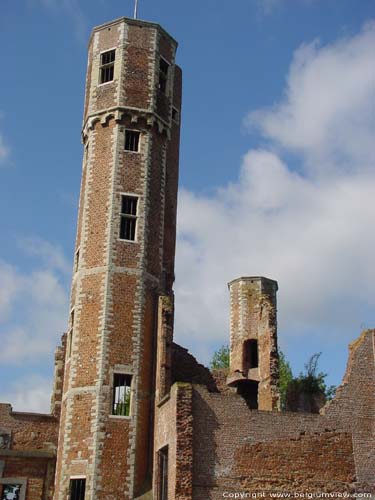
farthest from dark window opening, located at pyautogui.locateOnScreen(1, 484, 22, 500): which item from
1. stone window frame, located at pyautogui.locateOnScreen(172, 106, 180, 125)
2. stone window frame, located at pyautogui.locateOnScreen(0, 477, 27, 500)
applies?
stone window frame, located at pyautogui.locateOnScreen(172, 106, 180, 125)

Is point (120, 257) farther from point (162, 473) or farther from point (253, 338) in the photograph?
point (253, 338)

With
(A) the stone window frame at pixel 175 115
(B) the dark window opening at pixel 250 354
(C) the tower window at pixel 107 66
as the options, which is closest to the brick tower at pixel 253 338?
(B) the dark window opening at pixel 250 354

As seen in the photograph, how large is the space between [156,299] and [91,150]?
731 cm

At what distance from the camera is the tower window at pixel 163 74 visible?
1300 inches

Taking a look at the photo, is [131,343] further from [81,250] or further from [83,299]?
[81,250]

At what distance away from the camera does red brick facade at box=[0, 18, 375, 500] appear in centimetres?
2364

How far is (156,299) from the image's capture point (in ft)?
94.4

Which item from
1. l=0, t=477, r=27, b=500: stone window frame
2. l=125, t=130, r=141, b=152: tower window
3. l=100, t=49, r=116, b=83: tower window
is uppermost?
l=100, t=49, r=116, b=83: tower window

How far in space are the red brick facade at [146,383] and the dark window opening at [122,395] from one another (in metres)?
0.05

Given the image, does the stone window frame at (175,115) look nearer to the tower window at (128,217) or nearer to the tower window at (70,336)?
the tower window at (128,217)

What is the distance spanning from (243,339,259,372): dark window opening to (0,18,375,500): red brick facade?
18 cm

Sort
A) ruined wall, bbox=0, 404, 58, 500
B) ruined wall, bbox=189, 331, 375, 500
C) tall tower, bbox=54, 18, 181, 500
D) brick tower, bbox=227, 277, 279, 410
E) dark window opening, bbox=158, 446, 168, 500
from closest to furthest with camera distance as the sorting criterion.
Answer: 1. ruined wall, bbox=189, 331, 375, 500
2. dark window opening, bbox=158, 446, 168, 500
3. tall tower, bbox=54, 18, 181, 500
4. ruined wall, bbox=0, 404, 58, 500
5. brick tower, bbox=227, 277, 279, 410

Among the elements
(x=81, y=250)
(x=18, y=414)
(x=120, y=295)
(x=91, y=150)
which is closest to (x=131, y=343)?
(x=120, y=295)

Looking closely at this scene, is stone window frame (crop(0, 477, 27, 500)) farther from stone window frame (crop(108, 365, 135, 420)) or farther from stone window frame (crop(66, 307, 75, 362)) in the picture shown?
stone window frame (crop(108, 365, 135, 420))
